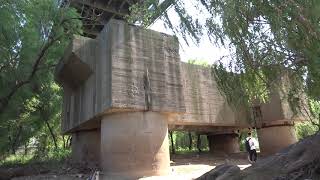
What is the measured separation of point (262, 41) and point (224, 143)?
17.0 meters

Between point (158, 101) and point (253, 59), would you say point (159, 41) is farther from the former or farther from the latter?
point (253, 59)

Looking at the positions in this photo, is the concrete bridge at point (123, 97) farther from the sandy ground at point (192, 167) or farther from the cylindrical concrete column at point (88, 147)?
the sandy ground at point (192, 167)

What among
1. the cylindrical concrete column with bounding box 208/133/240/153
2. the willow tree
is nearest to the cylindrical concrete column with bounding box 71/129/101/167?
the willow tree

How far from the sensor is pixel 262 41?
7.20m

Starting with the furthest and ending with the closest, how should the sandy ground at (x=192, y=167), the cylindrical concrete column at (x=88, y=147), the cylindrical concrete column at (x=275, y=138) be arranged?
the cylindrical concrete column at (x=275, y=138) < the cylindrical concrete column at (x=88, y=147) < the sandy ground at (x=192, y=167)

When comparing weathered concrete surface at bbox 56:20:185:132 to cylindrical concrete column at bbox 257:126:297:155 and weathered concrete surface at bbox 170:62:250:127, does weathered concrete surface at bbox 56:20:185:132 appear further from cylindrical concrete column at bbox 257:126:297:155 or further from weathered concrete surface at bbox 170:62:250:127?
cylindrical concrete column at bbox 257:126:297:155

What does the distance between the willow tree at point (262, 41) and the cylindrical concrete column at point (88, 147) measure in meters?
7.25

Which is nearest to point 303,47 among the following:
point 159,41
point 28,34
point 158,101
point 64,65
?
point 158,101

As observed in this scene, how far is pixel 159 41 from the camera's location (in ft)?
43.4

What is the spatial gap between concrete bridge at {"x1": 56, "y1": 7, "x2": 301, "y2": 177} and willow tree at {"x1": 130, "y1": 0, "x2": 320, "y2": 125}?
151cm

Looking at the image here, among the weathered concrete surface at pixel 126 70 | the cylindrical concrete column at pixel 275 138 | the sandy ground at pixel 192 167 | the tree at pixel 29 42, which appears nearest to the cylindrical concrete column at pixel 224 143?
the cylindrical concrete column at pixel 275 138

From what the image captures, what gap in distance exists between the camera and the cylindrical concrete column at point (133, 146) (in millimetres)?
11312

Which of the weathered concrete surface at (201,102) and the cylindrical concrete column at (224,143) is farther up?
the weathered concrete surface at (201,102)

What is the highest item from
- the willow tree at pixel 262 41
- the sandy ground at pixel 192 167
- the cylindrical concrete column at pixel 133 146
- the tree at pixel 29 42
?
the tree at pixel 29 42
